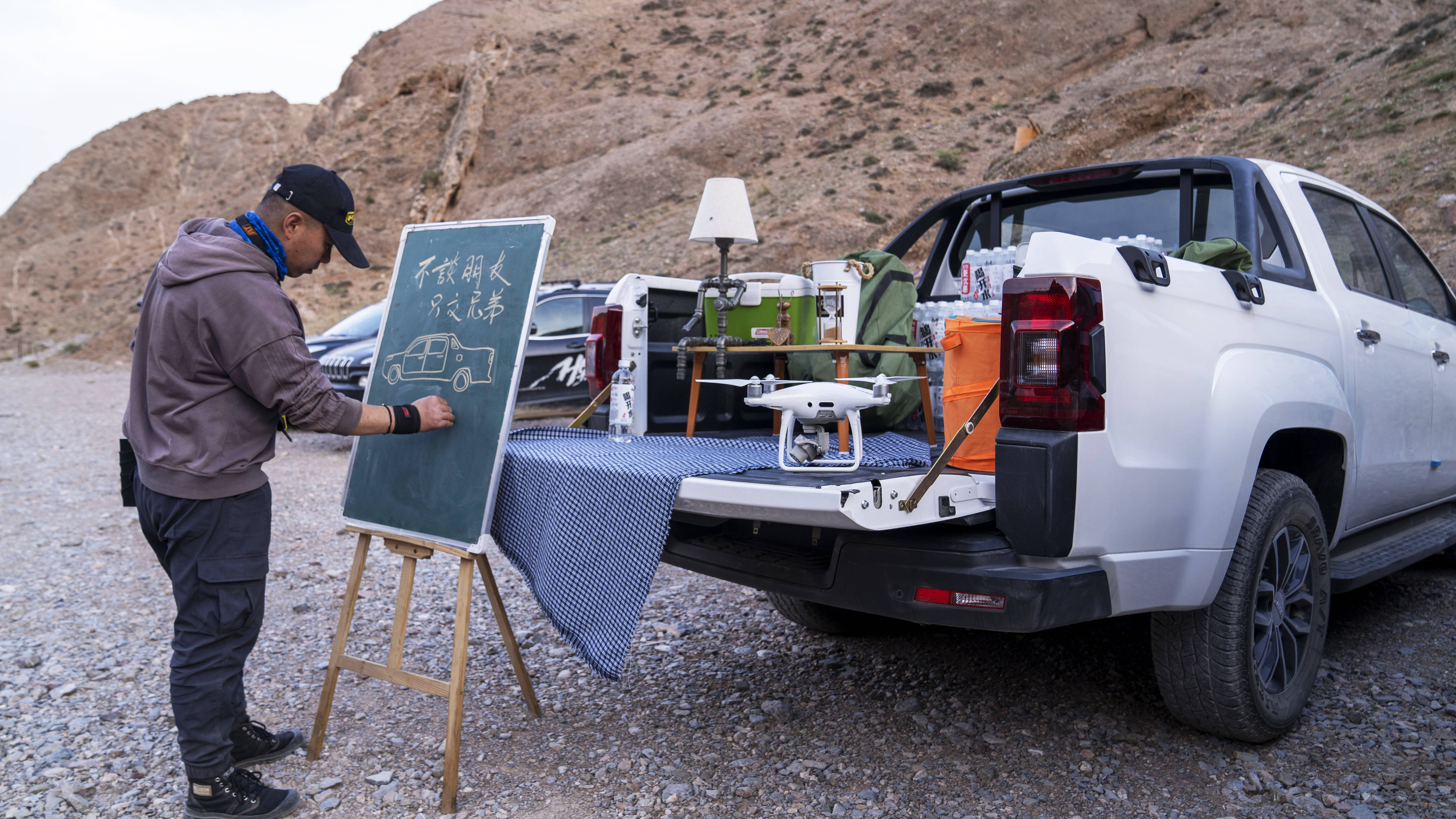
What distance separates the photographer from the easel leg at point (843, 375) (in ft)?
11.9

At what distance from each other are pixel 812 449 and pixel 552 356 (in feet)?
24.2

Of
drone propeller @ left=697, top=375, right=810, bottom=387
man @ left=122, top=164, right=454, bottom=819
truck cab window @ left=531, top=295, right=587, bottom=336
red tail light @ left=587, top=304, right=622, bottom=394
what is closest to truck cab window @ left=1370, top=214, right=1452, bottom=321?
drone propeller @ left=697, top=375, right=810, bottom=387

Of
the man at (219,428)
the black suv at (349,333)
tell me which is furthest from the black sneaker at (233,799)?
the black suv at (349,333)

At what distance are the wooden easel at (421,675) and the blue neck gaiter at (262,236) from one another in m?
0.92

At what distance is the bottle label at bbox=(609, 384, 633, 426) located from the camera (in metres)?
3.66

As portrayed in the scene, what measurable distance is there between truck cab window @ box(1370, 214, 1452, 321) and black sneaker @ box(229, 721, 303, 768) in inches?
187

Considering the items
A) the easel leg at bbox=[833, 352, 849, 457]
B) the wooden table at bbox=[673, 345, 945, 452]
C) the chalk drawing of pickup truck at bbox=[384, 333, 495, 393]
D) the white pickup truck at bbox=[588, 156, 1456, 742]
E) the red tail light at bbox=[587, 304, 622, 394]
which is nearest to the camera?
the white pickup truck at bbox=[588, 156, 1456, 742]

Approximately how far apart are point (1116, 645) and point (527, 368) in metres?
7.06

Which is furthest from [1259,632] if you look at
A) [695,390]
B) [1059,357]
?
[695,390]

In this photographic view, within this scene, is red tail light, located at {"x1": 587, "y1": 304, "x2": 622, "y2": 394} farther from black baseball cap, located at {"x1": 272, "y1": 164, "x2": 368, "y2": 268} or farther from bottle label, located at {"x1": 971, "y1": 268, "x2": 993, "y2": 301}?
bottle label, located at {"x1": 971, "y1": 268, "x2": 993, "y2": 301}

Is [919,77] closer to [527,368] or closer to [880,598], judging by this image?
[527,368]

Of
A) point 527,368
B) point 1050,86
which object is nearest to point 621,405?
point 527,368

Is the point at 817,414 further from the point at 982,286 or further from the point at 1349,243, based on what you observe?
the point at 1349,243

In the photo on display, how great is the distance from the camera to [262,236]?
283 centimetres
